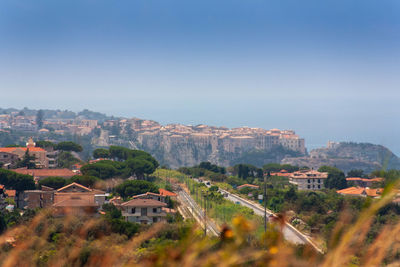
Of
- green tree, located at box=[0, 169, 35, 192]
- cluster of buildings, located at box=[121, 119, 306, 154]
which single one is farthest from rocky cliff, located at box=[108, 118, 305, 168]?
green tree, located at box=[0, 169, 35, 192]

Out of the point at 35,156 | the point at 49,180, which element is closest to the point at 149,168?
the point at 35,156

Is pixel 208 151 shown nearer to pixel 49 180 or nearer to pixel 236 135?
pixel 236 135

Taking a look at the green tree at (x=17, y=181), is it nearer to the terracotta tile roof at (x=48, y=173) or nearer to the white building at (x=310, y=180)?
the terracotta tile roof at (x=48, y=173)

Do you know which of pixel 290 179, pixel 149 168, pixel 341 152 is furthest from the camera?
pixel 341 152

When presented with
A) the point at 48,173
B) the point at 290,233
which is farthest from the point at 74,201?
the point at 48,173

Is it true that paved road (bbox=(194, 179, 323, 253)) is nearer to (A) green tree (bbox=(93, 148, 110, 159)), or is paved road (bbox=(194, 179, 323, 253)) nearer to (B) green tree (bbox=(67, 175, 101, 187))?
(B) green tree (bbox=(67, 175, 101, 187))

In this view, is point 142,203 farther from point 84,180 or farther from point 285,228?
point 84,180

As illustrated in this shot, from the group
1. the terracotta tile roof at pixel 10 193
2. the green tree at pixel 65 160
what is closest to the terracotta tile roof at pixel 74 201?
the terracotta tile roof at pixel 10 193
